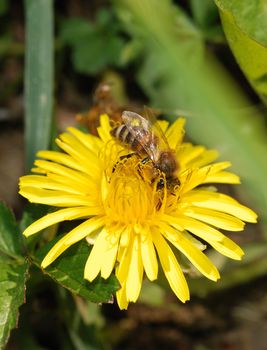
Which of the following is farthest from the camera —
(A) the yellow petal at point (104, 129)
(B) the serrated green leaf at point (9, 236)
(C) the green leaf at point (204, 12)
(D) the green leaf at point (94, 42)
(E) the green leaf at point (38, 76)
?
(D) the green leaf at point (94, 42)

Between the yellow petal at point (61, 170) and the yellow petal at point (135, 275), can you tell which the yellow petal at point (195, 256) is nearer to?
the yellow petal at point (135, 275)

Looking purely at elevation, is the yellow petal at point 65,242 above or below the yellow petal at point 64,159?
below

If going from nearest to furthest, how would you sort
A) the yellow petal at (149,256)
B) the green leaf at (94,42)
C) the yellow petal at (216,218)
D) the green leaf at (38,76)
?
the yellow petal at (149,256)
the yellow petal at (216,218)
the green leaf at (38,76)
the green leaf at (94,42)

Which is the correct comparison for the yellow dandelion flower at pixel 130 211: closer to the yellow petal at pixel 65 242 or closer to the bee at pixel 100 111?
the yellow petal at pixel 65 242

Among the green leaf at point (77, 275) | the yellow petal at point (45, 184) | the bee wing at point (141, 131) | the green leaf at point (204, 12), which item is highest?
the green leaf at point (204, 12)

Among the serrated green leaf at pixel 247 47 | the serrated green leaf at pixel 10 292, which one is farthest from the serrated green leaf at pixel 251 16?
the serrated green leaf at pixel 10 292

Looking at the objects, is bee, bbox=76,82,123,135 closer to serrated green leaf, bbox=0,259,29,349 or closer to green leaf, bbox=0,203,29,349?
green leaf, bbox=0,203,29,349

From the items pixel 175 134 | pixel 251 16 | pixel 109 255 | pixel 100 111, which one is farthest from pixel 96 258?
pixel 251 16

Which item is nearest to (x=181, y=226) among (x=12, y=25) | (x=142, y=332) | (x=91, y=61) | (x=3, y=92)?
(x=142, y=332)

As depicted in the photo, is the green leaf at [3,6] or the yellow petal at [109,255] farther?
the green leaf at [3,6]
